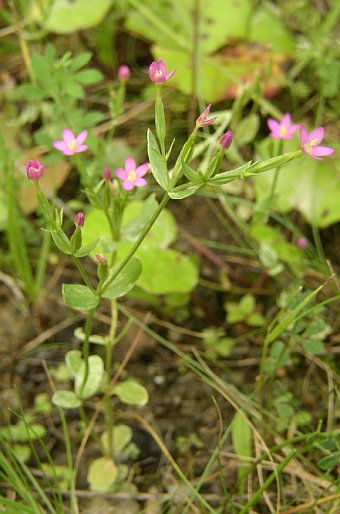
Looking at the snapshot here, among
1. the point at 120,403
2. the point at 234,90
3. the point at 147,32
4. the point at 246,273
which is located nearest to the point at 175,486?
the point at 120,403

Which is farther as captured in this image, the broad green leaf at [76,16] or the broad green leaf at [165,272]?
the broad green leaf at [76,16]

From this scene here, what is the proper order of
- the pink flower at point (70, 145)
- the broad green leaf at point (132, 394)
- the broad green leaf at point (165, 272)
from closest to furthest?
the pink flower at point (70, 145) < the broad green leaf at point (132, 394) < the broad green leaf at point (165, 272)

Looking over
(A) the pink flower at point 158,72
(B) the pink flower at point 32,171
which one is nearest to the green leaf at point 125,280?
(B) the pink flower at point 32,171

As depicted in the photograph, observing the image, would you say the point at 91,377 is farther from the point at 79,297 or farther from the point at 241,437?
the point at 241,437

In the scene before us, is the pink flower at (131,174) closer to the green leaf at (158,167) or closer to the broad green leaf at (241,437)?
the green leaf at (158,167)

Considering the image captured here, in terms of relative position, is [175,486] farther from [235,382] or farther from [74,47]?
[74,47]

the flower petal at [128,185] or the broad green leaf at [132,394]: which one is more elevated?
the flower petal at [128,185]
